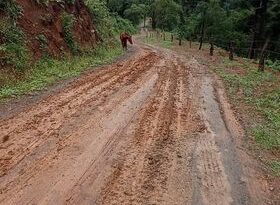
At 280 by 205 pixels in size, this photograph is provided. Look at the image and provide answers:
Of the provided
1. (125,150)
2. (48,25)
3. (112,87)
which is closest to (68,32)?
(48,25)

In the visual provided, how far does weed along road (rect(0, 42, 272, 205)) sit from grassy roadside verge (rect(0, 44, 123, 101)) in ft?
3.37

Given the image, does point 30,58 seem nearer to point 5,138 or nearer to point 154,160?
point 5,138

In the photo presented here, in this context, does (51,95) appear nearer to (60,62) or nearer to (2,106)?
(2,106)

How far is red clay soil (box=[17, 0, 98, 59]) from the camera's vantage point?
1608cm

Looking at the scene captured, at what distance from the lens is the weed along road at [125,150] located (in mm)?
6355

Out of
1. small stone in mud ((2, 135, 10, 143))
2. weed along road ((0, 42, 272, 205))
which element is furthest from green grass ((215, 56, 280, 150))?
small stone in mud ((2, 135, 10, 143))

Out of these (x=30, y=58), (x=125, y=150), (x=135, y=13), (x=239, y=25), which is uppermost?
(x=125, y=150)

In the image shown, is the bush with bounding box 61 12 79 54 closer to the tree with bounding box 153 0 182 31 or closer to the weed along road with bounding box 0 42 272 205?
the weed along road with bounding box 0 42 272 205

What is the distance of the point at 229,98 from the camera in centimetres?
1292

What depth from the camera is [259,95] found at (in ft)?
45.2

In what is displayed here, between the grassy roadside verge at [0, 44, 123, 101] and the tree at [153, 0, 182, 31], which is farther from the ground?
the grassy roadside verge at [0, 44, 123, 101]

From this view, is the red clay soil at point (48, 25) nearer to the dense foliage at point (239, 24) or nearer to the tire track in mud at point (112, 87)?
the tire track in mud at point (112, 87)

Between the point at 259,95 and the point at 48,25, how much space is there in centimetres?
939


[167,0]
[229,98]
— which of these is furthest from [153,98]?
[167,0]
